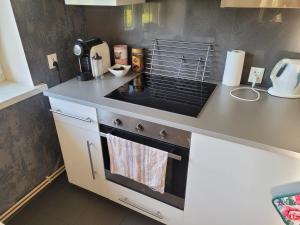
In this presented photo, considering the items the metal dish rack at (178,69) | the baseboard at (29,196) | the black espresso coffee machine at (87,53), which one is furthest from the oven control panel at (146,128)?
the baseboard at (29,196)

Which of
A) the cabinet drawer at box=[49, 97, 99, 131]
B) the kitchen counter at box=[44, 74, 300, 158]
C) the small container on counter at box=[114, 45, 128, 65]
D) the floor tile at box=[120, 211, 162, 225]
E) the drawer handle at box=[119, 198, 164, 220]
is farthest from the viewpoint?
the small container on counter at box=[114, 45, 128, 65]

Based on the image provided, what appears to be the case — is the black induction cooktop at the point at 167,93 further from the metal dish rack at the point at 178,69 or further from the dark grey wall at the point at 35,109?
the dark grey wall at the point at 35,109

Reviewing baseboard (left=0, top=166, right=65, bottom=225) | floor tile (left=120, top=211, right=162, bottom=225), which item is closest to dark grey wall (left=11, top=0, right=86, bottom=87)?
baseboard (left=0, top=166, right=65, bottom=225)

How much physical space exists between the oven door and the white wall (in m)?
0.70

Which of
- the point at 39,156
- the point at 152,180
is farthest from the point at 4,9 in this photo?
the point at 152,180

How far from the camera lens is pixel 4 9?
130cm

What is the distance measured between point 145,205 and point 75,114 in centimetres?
74

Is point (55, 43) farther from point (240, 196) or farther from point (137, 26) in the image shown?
point (240, 196)

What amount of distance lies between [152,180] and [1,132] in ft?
3.29

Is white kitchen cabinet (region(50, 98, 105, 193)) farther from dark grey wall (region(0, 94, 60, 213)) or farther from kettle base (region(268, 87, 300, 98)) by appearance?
kettle base (region(268, 87, 300, 98))

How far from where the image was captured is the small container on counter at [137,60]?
162 centimetres

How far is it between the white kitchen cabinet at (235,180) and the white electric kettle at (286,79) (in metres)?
0.51

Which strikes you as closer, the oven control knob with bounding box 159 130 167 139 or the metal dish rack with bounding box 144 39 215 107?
the oven control knob with bounding box 159 130 167 139

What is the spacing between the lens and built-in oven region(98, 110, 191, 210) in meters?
1.11
